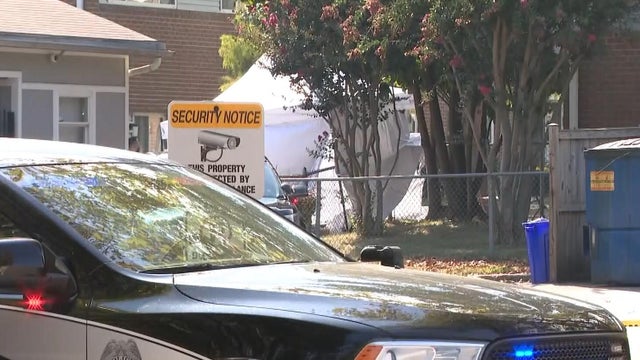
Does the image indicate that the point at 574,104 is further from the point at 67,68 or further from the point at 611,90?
the point at 67,68

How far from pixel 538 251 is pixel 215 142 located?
4.88m

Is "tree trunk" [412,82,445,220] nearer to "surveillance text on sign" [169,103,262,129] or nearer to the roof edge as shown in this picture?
the roof edge

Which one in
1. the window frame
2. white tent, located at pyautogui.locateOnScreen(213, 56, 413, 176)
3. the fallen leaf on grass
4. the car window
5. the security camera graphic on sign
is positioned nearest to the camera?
the car window

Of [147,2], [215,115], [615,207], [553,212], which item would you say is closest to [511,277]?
[553,212]

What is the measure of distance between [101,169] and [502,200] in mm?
11846

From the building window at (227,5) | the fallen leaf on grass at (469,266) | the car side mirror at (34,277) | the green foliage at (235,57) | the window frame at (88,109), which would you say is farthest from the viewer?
the building window at (227,5)

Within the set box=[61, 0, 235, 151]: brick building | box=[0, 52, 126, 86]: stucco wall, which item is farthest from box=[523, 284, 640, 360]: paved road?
box=[61, 0, 235, 151]: brick building

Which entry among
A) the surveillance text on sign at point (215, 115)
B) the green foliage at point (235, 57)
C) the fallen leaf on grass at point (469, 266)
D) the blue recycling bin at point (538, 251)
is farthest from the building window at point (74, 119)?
the green foliage at point (235, 57)

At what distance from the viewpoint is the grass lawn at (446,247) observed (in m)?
14.8

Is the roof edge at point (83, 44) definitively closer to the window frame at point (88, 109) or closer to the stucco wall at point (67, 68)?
the stucco wall at point (67, 68)

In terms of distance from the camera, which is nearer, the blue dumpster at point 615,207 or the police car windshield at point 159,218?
the police car windshield at point 159,218

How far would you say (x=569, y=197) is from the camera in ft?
44.6

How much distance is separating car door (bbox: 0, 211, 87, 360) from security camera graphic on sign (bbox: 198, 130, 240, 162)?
6.40 m

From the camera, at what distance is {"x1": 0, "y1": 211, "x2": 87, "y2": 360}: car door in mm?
3955
